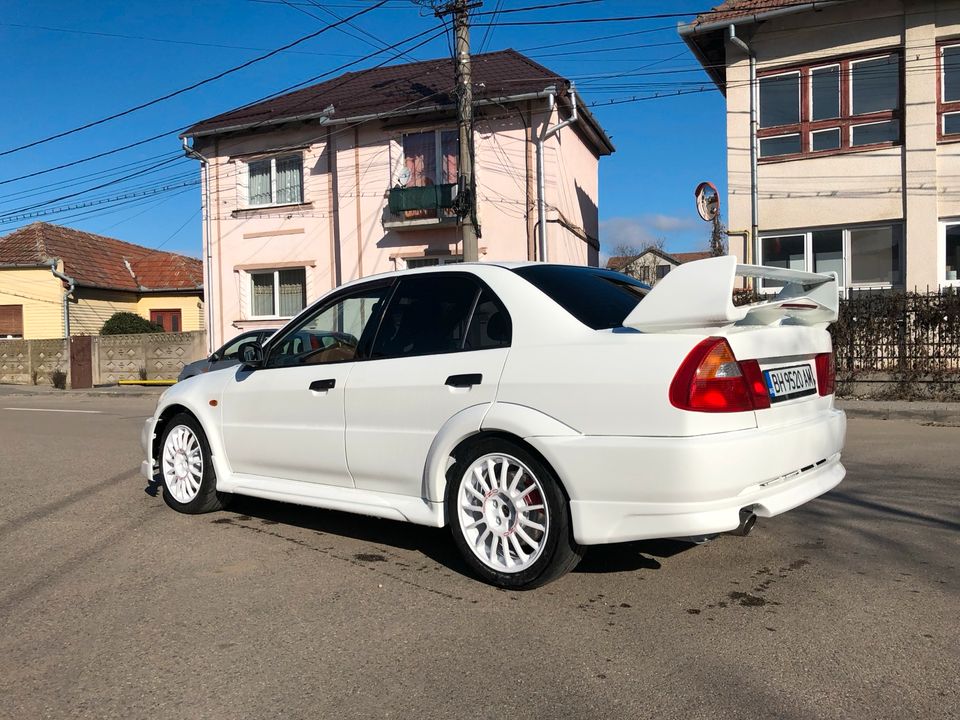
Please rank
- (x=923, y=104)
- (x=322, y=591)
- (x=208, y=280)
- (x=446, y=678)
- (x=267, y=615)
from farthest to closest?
(x=208, y=280), (x=923, y=104), (x=322, y=591), (x=267, y=615), (x=446, y=678)

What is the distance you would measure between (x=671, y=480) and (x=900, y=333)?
1132 cm

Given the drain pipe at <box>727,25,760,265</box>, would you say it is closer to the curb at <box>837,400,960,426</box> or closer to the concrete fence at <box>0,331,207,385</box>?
the curb at <box>837,400,960,426</box>

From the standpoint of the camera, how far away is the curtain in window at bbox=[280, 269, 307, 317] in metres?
22.2

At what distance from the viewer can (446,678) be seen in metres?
3.19

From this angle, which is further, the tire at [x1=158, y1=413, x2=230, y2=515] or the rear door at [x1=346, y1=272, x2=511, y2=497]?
the tire at [x1=158, y1=413, x2=230, y2=515]

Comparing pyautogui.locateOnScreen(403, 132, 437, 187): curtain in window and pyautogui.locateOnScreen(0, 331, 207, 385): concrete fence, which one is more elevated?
pyautogui.locateOnScreen(403, 132, 437, 187): curtain in window

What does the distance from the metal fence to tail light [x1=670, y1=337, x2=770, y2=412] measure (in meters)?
9.76

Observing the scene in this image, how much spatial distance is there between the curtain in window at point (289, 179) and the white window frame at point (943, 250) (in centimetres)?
1497

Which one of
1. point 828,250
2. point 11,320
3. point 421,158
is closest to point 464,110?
point 421,158

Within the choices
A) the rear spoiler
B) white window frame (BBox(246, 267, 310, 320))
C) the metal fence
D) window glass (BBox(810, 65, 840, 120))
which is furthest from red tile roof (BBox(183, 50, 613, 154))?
the rear spoiler

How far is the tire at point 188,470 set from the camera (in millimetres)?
5828

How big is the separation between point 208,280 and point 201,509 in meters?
18.4

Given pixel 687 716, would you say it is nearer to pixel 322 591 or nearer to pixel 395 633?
pixel 395 633

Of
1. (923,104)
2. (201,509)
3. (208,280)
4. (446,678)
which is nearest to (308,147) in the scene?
(208,280)
